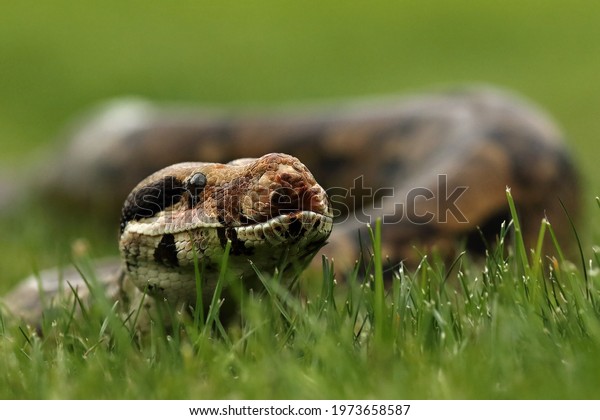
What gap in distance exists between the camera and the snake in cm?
323

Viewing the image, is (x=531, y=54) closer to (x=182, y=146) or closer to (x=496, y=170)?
(x=182, y=146)

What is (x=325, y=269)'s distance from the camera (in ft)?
10.6

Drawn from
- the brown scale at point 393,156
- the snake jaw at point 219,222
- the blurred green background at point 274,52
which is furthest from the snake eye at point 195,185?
the blurred green background at point 274,52

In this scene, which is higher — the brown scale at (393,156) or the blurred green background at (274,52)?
the brown scale at (393,156)

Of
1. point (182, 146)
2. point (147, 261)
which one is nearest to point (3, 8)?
point (182, 146)

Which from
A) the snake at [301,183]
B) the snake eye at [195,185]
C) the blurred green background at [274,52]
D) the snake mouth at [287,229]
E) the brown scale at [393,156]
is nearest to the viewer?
the snake mouth at [287,229]

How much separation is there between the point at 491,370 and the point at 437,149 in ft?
14.0

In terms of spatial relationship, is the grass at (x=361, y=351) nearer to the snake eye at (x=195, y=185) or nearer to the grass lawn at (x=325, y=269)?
the grass lawn at (x=325, y=269)

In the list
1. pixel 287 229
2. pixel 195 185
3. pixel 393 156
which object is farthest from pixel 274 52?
pixel 287 229

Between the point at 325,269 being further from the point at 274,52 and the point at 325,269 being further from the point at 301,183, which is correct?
the point at 274,52

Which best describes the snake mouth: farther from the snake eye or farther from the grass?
the snake eye

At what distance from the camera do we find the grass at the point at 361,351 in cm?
254

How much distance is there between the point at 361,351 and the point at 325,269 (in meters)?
0.44
